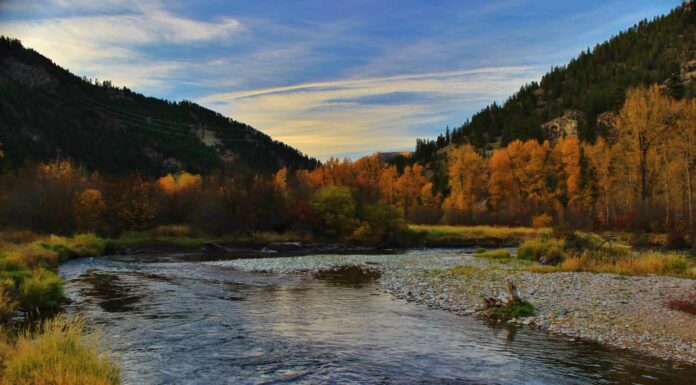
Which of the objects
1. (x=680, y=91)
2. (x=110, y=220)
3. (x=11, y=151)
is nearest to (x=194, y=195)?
(x=110, y=220)

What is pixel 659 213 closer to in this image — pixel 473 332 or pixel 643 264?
pixel 643 264

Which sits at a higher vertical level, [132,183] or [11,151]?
[11,151]

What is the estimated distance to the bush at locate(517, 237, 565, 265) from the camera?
97.5 feet

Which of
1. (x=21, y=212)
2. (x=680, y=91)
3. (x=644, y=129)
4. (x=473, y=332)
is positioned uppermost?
(x=680, y=91)

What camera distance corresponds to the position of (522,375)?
10164 mm

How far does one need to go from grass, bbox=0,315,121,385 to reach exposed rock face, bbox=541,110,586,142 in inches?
5313

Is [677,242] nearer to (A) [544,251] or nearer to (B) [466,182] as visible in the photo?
(A) [544,251]

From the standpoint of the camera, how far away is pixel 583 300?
675 inches

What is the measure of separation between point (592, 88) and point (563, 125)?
2463 cm

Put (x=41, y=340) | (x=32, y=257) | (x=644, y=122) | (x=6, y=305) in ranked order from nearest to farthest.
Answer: (x=41, y=340) < (x=6, y=305) < (x=32, y=257) < (x=644, y=122)

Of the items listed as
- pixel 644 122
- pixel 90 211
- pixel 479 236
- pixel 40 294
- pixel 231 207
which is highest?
pixel 644 122

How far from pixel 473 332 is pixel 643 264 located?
15536mm

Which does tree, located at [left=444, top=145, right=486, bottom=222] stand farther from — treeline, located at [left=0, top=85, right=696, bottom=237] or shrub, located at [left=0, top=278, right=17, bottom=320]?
shrub, located at [left=0, top=278, right=17, bottom=320]

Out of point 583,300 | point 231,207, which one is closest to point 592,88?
point 231,207
